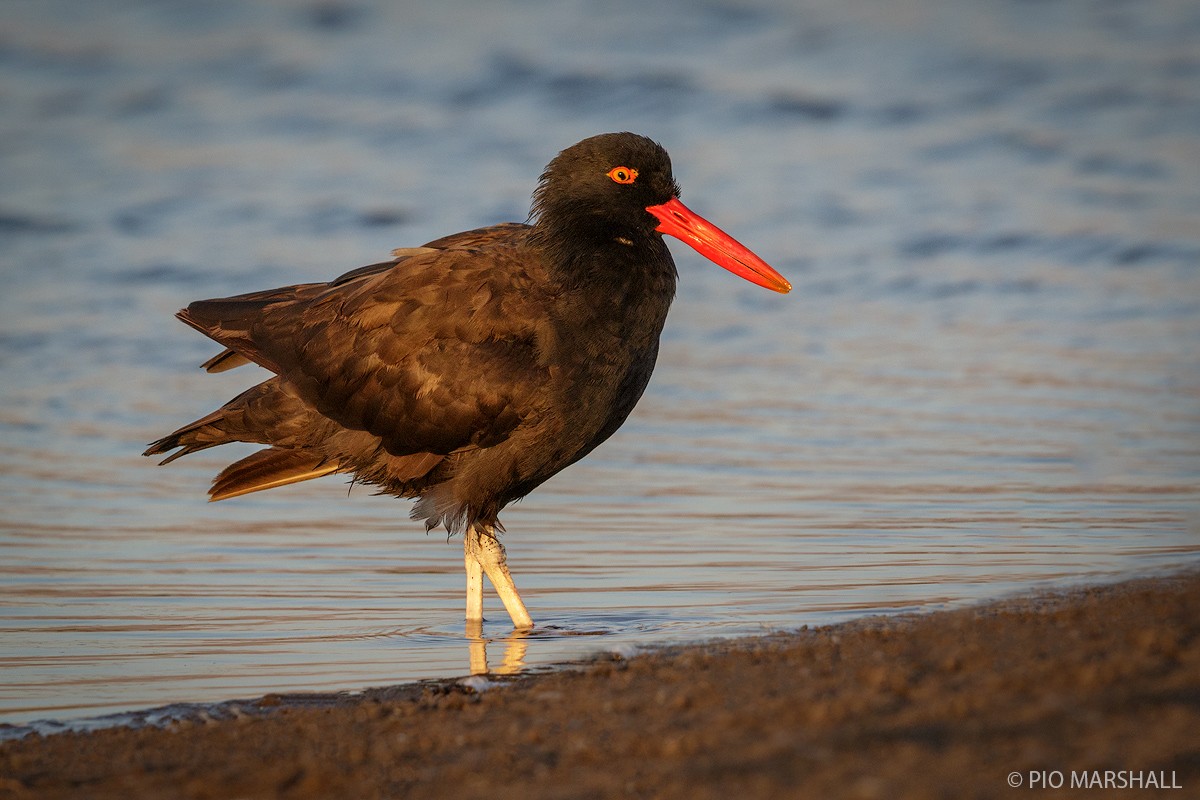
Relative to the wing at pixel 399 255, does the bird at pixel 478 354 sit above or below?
below

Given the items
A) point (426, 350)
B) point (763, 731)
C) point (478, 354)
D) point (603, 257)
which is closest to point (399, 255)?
point (426, 350)

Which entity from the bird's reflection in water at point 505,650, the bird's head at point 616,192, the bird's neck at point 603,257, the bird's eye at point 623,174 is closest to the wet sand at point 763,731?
the bird's reflection in water at point 505,650

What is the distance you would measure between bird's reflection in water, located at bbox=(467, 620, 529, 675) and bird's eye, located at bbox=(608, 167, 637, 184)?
2.15m

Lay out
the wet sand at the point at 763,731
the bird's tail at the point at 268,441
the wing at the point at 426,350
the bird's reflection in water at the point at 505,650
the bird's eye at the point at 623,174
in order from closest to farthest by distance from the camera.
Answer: the wet sand at the point at 763,731
the bird's reflection in water at the point at 505,650
the wing at the point at 426,350
the bird's tail at the point at 268,441
the bird's eye at the point at 623,174

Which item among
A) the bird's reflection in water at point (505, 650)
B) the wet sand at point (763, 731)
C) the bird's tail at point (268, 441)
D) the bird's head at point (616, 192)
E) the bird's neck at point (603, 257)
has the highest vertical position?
the bird's head at point (616, 192)

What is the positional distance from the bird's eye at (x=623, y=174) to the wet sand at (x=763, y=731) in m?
2.74

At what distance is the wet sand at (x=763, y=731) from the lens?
10.1ft

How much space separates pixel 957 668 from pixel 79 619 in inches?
148

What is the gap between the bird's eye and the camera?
6703 mm

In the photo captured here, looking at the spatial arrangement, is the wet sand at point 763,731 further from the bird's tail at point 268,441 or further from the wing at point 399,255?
the wing at point 399,255

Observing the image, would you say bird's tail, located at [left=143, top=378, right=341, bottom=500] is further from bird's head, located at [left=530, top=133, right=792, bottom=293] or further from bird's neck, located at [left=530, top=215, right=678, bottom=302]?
bird's head, located at [left=530, top=133, right=792, bottom=293]

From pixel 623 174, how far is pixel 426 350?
1288mm

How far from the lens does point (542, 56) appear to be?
18.7 metres

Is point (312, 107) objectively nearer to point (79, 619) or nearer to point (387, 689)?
point (79, 619)
